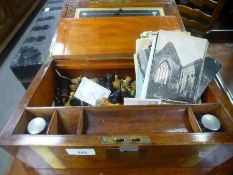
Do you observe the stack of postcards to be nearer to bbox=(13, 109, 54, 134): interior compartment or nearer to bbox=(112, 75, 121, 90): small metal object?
bbox=(112, 75, 121, 90): small metal object

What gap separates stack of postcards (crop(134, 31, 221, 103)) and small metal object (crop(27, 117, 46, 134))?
0.37 metres

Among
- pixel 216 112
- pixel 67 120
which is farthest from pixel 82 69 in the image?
pixel 216 112

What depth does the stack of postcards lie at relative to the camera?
2.60ft

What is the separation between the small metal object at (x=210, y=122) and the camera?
63 centimetres

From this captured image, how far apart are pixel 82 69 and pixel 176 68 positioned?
17.5 inches

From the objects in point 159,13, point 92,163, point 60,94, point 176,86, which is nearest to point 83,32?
point 60,94

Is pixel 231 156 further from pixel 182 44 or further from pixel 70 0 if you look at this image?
pixel 70 0

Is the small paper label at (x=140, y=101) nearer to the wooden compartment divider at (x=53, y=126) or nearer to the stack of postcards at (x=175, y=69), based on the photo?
the stack of postcards at (x=175, y=69)

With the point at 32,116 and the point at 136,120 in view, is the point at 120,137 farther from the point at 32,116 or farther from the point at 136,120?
the point at 32,116

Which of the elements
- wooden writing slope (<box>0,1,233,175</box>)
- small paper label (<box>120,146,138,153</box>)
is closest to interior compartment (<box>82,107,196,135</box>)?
wooden writing slope (<box>0,1,233,175</box>)

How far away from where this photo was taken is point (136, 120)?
0.72 meters

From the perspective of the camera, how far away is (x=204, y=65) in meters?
0.85

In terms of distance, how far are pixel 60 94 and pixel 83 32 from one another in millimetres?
359

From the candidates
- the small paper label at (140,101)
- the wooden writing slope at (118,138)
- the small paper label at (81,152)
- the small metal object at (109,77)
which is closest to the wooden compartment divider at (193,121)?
the wooden writing slope at (118,138)
